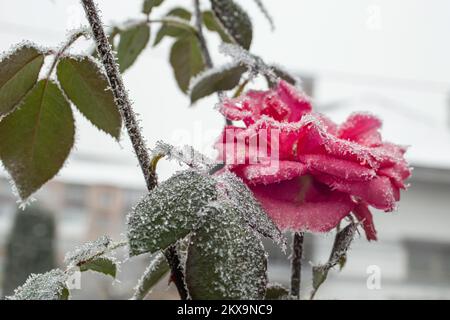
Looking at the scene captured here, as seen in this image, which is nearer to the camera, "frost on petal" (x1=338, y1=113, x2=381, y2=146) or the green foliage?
"frost on petal" (x1=338, y1=113, x2=381, y2=146)

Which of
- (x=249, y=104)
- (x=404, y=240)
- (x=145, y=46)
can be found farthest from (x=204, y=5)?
(x=404, y=240)

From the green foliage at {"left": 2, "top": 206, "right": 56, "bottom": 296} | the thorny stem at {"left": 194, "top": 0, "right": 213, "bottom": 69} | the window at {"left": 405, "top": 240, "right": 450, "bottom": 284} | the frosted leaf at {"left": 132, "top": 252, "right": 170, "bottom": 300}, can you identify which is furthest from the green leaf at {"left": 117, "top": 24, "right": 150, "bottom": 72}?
the window at {"left": 405, "top": 240, "right": 450, "bottom": 284}

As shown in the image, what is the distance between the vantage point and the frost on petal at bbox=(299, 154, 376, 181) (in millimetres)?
223

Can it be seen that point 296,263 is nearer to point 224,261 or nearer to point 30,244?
point 224,261

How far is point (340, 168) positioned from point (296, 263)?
3.0 inches

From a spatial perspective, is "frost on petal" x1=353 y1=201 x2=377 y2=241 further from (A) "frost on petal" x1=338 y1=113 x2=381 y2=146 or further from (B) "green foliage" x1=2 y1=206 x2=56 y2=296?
(B) "green foliage" x1=2 y1=206 x2=56 y2=296

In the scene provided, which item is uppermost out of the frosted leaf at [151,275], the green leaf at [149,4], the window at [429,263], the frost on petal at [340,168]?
the green leaf at [149,4]

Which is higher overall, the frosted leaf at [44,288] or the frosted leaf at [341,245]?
the frosted leaf at [341,245]

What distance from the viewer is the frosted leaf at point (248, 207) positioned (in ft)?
0.63

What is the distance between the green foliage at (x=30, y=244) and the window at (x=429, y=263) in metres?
1.31

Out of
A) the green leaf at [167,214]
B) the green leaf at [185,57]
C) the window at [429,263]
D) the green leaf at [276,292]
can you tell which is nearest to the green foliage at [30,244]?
the green leaf at [185,57]

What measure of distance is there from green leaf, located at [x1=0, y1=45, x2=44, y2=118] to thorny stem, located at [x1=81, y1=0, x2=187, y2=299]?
0.05 metres

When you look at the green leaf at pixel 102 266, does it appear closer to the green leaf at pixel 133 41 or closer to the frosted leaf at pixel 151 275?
the frosted leaf at pixel 151 275
